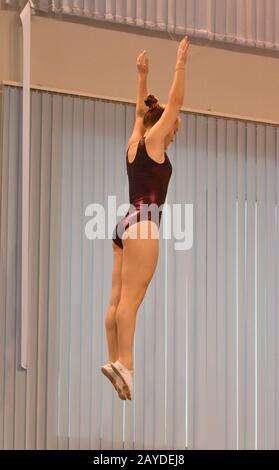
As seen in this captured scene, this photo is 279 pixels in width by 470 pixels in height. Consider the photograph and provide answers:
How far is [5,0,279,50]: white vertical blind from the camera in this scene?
18.8 feet

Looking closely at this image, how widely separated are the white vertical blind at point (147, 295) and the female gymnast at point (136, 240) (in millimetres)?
2360

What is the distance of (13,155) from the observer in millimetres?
5582

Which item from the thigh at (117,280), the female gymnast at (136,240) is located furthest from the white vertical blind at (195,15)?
the thigh at (117,280)

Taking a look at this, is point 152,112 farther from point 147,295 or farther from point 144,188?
point 147,295

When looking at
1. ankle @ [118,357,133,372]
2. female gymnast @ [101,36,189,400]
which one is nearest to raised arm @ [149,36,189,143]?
female gymnast @ [101,36,189,400]

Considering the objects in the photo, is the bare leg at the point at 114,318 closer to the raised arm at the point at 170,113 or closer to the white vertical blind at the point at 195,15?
the raised arm at the point at 170,113

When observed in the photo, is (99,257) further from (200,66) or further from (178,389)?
(200,66)

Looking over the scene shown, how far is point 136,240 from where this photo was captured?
Result: 10.3 feet

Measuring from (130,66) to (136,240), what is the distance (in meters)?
2.97

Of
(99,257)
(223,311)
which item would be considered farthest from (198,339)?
(99,257)

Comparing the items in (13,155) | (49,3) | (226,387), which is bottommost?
(226,387)

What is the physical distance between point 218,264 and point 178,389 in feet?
2.61

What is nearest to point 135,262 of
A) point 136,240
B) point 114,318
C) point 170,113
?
point 136,240

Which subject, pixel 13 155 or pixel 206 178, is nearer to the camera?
→ pixel 13 155
